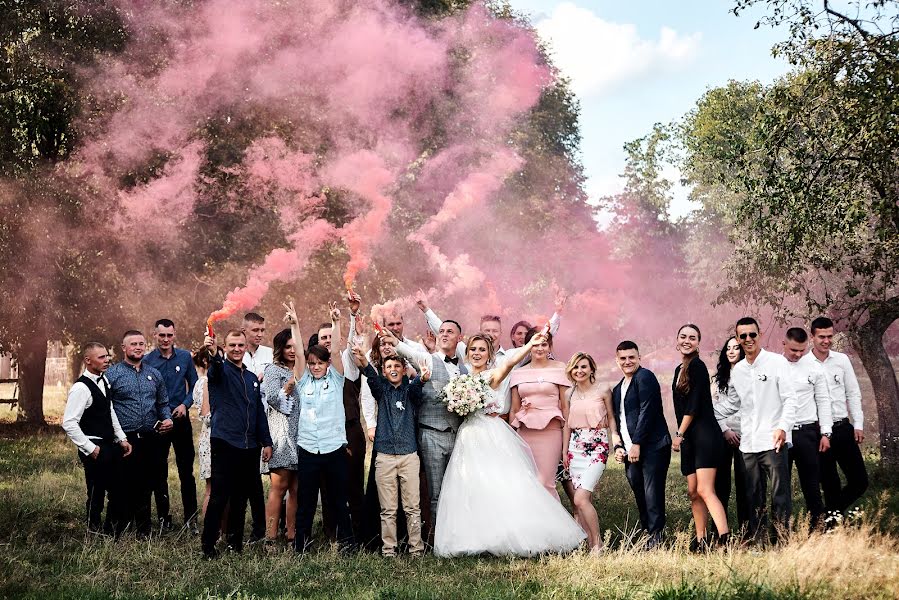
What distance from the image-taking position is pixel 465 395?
10.3 meters

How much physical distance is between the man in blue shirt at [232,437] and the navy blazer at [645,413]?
12.3ft

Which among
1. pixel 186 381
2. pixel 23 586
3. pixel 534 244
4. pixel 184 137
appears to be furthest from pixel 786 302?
pixel 23 586

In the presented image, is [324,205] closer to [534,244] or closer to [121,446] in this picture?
[534,244]

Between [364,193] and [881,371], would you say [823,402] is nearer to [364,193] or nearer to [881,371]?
[881,371]

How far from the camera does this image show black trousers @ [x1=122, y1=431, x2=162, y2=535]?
1091cm

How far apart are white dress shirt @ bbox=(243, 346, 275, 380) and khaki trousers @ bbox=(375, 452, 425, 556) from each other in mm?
2136

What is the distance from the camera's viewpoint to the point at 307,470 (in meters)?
10.2

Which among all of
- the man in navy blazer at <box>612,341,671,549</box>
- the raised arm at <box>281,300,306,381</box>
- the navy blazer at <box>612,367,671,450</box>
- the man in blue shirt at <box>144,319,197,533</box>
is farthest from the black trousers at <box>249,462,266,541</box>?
the navy blazer at <box>612,367,671,450</box>

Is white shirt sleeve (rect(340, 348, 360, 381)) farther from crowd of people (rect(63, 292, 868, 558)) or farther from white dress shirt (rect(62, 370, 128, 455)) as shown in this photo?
white dress shirt (rect(62, 370, 128, 455))

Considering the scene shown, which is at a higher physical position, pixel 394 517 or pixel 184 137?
pixel 184 137

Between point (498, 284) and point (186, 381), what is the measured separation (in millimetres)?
20080

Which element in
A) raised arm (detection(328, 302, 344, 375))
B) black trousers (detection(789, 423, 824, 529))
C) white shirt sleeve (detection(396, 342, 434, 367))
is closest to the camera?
black trousers (detection(789, 423, 824, 529))

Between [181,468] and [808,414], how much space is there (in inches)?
280

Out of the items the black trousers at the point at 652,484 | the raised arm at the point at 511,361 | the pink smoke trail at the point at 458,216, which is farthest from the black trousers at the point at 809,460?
the pink smoke trail at the point at 458,216
